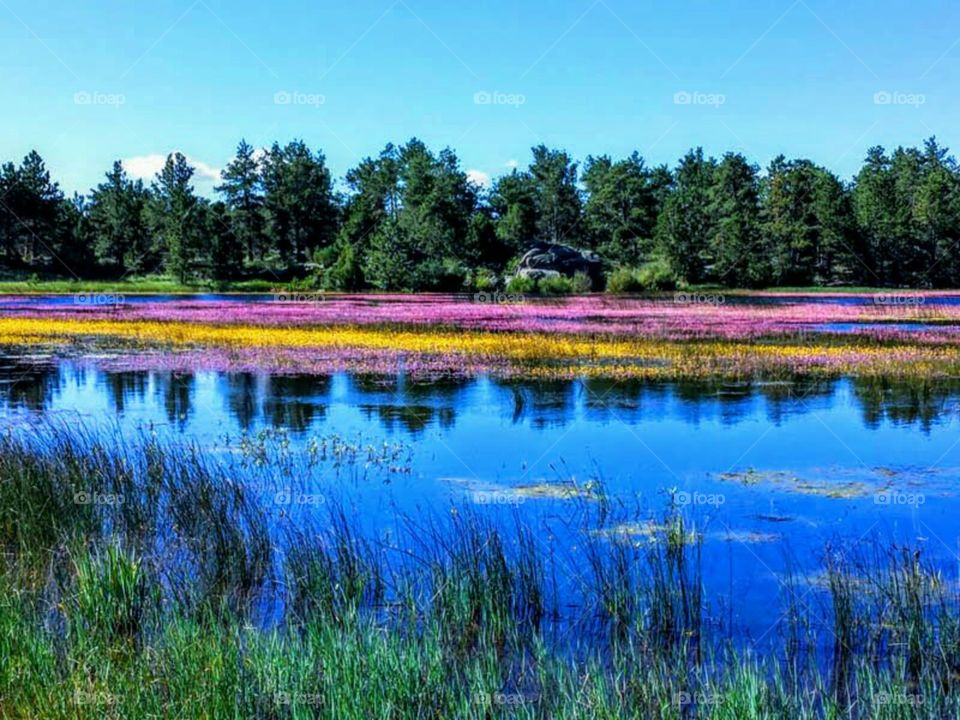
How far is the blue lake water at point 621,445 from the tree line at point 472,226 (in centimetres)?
5379

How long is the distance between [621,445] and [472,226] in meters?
75.2

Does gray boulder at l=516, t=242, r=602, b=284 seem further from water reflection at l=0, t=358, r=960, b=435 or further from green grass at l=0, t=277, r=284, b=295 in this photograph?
water reflection at l=0, t=358, r=960, b=435

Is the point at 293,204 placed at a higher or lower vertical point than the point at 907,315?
higher

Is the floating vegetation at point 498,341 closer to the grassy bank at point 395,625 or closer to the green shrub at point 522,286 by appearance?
the grassy bank at point 395,625

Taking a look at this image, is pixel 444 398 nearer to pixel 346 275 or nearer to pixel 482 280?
pixel 482 280

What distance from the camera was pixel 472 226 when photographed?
3487 inches

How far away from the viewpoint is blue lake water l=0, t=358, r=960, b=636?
988cm

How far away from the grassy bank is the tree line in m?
64.2

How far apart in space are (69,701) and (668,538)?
224 inches

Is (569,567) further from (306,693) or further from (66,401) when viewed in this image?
(66,401)

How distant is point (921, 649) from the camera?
653 centimetres

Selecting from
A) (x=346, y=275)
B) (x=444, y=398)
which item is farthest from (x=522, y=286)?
(x=444, y=398)

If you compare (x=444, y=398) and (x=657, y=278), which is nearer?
(x=444, y=398)

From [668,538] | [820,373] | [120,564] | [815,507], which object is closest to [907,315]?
[820,373]
